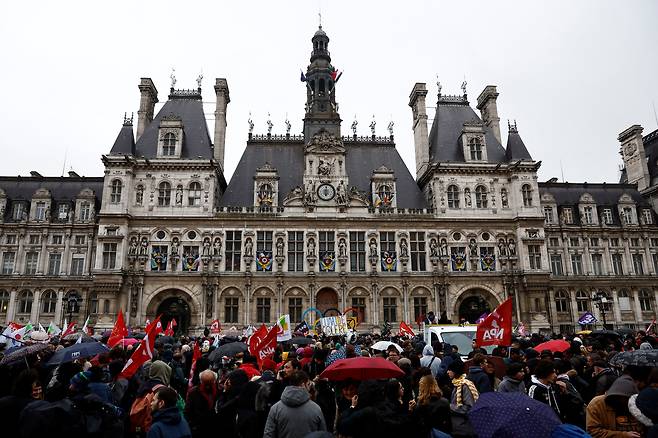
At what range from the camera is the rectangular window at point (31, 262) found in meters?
41.1

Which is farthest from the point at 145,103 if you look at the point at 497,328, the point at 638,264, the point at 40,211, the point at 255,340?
the point at 638,264

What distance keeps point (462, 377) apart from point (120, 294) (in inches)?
1407

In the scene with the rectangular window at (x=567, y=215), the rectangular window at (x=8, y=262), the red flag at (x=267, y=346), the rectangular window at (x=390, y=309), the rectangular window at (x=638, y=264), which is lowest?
the red flag at (x=267, y=346)

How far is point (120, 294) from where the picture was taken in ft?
125

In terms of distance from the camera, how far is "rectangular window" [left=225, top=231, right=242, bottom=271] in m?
39.8

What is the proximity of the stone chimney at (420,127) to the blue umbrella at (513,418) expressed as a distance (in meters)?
42.4

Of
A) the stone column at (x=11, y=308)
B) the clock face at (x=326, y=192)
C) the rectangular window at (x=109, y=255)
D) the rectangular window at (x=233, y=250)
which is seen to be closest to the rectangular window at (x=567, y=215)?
the clock face at (x=326, y=192)

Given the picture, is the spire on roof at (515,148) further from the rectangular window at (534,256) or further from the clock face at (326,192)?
the clock face at (326,192)

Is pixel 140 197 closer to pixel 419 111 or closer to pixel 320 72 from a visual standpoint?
pixel 320 72

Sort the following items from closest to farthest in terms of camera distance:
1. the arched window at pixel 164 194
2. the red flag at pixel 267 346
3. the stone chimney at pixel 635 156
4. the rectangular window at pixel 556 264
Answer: the red flag at pixel 267 346
the arched window at pixel 164 194
the rectangular window at pixel 556 264
the stone chimney at pixel 635 156

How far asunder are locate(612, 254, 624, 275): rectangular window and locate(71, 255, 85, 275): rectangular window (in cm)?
4761

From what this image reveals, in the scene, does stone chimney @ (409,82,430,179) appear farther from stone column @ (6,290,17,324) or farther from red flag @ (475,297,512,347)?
stone column @ (6,290,17,324)

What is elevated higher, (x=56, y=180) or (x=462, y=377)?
(x=56, y=180)

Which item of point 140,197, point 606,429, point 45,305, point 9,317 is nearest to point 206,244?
point 140,197
